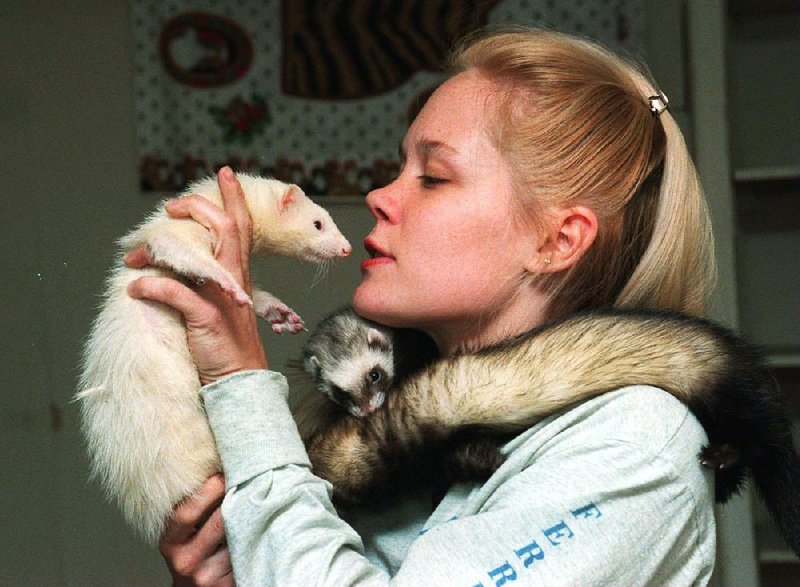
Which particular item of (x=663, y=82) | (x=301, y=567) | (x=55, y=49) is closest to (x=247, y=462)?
(x=301, y=567)

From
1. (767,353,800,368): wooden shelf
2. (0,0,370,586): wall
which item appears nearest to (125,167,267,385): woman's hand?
(0,0,370,586): wall

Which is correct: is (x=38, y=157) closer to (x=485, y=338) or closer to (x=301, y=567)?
(x=485, y=338)

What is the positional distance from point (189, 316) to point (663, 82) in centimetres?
206

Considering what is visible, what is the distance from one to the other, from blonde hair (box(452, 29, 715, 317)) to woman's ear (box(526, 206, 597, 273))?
0.05ft

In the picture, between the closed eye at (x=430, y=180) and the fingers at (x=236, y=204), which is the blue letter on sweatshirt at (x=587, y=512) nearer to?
the closed eye at (x=430, y=180)

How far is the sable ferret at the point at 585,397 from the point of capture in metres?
1.00

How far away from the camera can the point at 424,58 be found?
2.66 m

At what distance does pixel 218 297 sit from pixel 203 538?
29cm

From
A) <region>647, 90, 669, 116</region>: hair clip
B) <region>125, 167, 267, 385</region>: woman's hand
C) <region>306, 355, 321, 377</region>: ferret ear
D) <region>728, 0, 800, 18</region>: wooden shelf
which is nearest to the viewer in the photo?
<region>125, 167, 267, 385</region>: woman's hand

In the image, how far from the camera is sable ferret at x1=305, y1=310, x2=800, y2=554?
3.28 ft

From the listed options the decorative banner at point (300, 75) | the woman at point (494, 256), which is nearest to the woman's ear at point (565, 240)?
the woman at point (494, 256)

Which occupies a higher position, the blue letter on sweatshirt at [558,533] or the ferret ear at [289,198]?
the ferret ear at [289,198]

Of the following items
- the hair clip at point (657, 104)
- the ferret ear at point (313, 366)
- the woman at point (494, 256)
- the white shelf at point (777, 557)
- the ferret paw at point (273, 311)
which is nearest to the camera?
the woman at point (494, 256)

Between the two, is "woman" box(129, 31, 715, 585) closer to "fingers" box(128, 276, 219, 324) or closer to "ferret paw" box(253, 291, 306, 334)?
"fingers" box(128, 276, 219, 324)
